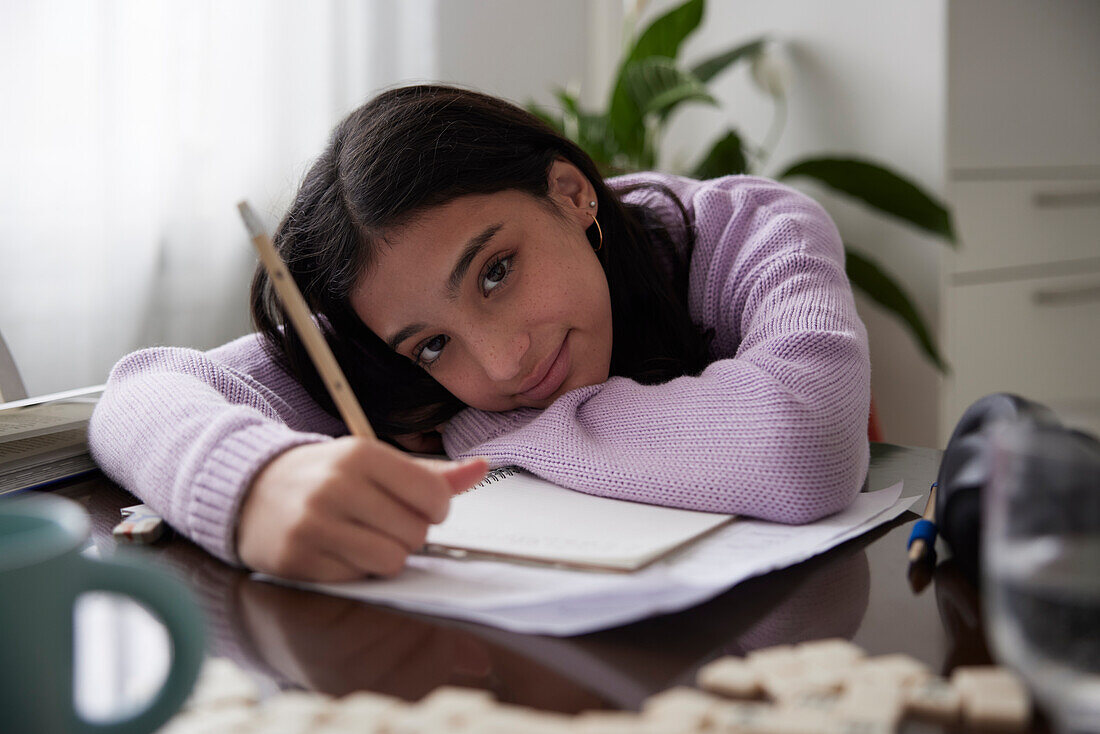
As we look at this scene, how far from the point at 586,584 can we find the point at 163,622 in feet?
0.71

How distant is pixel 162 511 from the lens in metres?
0.60

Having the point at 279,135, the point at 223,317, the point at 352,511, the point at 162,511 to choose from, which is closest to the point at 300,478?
the point at 352,511

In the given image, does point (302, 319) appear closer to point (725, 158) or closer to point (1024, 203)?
point (725, 158)

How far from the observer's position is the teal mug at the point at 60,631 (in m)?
0.30

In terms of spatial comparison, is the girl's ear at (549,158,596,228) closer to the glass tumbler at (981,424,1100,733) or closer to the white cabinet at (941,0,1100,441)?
the glass tumbler at (981,424,1100,733)

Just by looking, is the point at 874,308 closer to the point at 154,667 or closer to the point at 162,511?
the point at 162,511

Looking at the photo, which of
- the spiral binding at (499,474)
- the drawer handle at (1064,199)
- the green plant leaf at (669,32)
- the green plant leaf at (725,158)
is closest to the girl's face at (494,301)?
the spiral binding at (499,474)

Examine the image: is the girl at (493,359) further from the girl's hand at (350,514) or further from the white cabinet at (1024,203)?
the white cabinet at (1024,203)

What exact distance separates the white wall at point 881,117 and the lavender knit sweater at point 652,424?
3.18ft

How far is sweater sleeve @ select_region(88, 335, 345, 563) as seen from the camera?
54cm

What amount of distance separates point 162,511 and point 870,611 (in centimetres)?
43

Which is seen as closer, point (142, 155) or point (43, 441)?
point (43, 441)

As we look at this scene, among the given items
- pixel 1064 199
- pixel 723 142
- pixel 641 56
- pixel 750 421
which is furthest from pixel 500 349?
pixel 1064 199

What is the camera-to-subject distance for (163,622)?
31 cm
